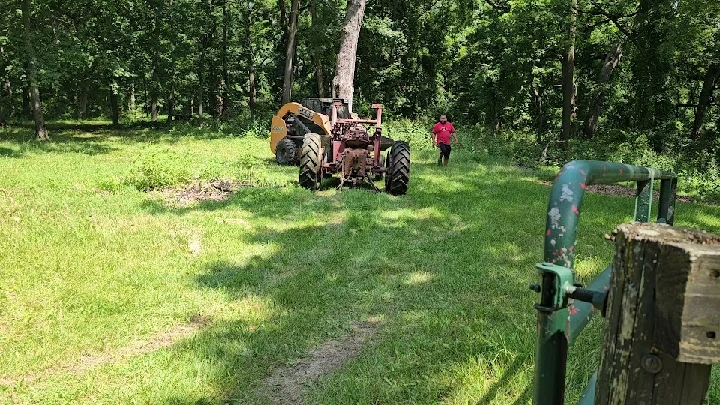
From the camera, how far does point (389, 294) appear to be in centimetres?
568

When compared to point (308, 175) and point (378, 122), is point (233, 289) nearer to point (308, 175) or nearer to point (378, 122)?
point (308, 175)

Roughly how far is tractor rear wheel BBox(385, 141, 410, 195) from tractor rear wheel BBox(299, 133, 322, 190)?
1463 mm

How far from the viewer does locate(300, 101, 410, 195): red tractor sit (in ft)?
35.6

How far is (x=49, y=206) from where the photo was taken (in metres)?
8.65

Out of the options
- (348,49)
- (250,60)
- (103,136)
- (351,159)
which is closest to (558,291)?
(351,159)

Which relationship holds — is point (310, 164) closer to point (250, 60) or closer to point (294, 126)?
point (294, 126)

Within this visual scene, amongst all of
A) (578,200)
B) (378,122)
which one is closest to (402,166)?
(378,122)

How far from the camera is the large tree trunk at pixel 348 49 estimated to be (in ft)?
58.5

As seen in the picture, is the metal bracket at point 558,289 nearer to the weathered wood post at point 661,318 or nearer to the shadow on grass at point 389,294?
the weathered wood post at point 661,318

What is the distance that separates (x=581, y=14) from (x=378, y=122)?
35.5ft

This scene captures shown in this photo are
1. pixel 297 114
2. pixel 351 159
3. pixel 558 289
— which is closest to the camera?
pixel 558 289

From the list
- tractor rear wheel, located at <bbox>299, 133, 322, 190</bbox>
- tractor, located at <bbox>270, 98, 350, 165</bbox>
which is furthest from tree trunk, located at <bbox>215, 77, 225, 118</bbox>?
tractor rear wheel, located at <bbox>299, 133, 322, 190</bbox>

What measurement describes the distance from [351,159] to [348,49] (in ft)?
26.2

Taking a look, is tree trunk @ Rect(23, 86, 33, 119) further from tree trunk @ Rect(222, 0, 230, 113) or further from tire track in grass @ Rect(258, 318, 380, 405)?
tire track in grass @ Rect(258, 318, 380, 405)
